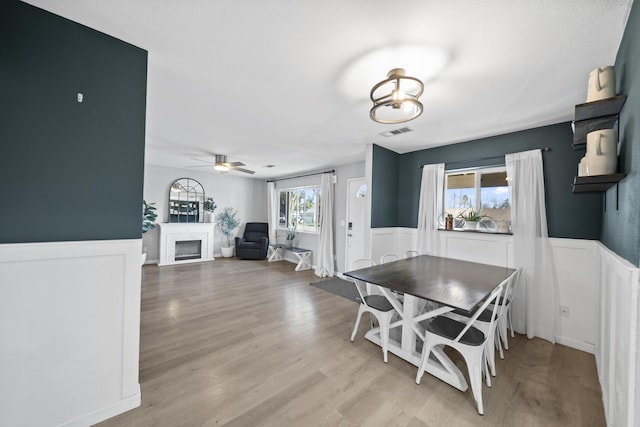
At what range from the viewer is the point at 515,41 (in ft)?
4.68

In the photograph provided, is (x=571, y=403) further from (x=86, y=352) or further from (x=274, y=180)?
(x=274, y=180)

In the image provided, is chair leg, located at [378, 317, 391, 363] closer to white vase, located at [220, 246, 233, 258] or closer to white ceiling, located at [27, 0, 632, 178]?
white ceiling, located at [27, 0, 632, 178]

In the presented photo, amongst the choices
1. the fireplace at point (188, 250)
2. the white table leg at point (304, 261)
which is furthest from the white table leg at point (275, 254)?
the fireplace at point (188, 250)

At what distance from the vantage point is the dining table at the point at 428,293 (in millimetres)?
1750

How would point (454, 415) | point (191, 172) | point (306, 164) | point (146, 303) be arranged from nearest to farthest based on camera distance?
point (454, 415)
point (146, 303)
point (306, 164)
point (191, 172)

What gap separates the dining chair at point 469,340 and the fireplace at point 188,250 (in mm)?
6073

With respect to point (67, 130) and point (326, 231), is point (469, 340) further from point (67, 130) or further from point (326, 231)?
point (326, 231)

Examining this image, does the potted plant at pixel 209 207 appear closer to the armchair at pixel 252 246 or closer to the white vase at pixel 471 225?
the armchair at pixel 252 246

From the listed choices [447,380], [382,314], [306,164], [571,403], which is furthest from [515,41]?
[306,164]

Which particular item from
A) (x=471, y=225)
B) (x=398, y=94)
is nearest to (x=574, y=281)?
(x=471, y=225)

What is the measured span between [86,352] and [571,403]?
3.40m

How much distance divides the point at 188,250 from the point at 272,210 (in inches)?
101

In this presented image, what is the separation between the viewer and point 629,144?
121 centimetres

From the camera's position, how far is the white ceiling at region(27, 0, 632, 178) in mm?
1253
